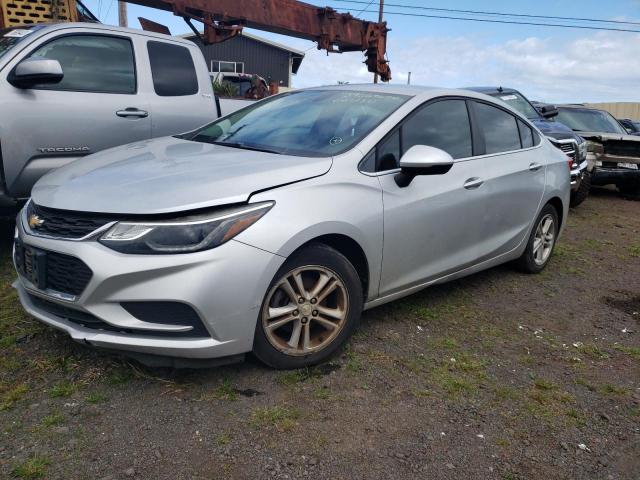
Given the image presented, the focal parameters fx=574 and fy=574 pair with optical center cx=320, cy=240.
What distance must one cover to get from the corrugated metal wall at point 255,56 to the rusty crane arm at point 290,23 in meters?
19.9

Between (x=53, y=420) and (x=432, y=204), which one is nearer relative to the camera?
(x=53, y=420)

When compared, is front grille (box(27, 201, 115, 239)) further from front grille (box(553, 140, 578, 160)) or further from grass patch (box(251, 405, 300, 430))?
front grille (box(553, 140, 578, 160))

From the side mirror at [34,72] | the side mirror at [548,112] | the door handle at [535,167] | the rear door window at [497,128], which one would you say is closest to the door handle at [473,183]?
the rear door window at [497,128]

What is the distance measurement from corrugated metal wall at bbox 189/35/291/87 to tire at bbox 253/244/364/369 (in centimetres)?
2921

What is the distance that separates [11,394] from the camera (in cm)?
271

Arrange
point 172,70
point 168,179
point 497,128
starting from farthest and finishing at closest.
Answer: point 172,70 < point 497,128 < point 168,179

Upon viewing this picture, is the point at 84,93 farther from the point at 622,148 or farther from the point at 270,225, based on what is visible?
the point at 622,148

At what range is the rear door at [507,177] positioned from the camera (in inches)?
169

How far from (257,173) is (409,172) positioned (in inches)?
37.7

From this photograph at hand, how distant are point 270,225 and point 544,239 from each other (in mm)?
3385

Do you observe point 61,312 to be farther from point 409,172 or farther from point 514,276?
point 514,276

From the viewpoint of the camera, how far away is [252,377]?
2982 millimetres

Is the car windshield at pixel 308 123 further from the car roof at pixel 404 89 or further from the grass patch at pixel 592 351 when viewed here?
the grass patch at pixel 592 351

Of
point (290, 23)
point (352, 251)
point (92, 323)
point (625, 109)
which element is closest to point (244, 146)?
point (352, 251)
